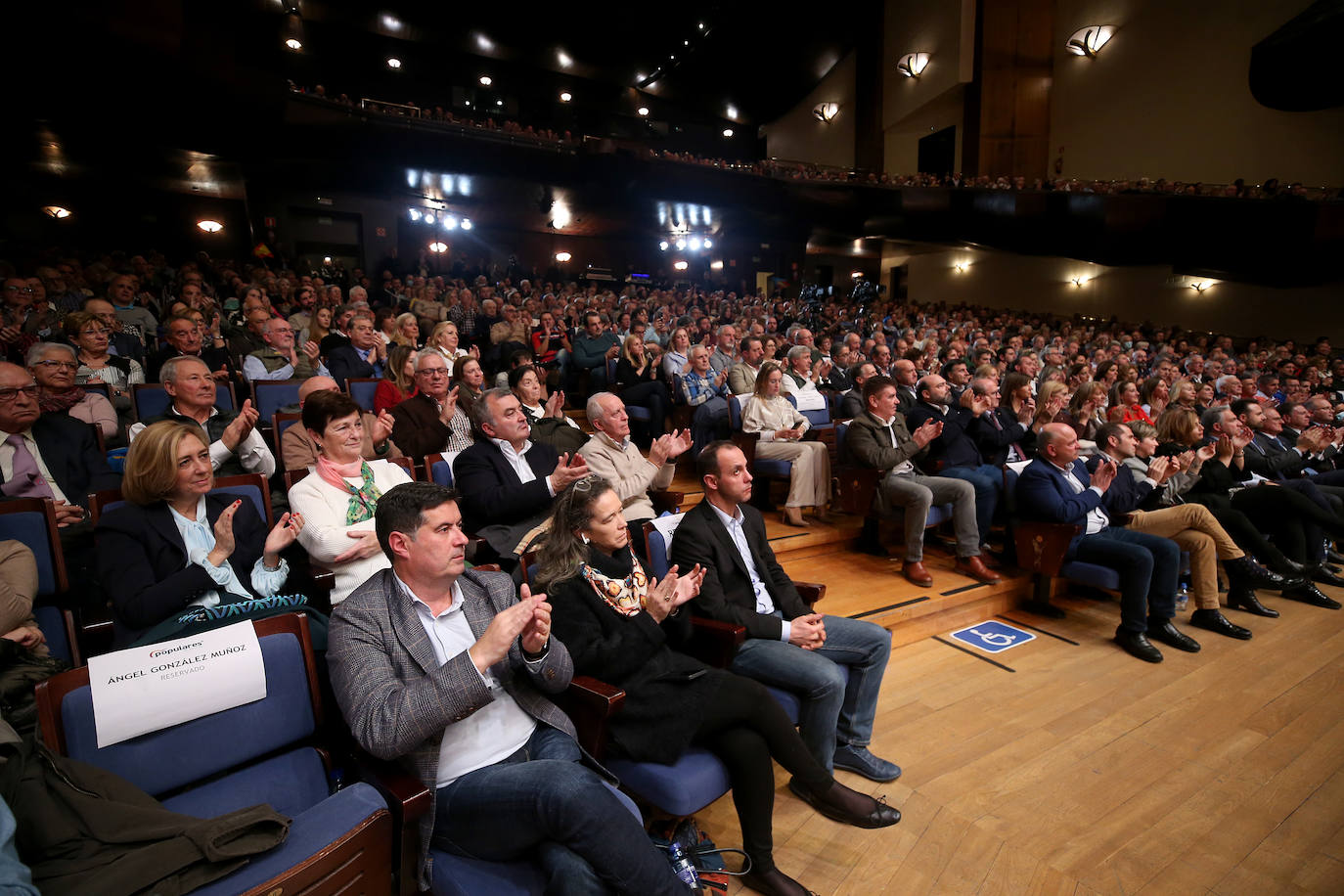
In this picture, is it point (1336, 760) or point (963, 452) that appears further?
point (963, 452)

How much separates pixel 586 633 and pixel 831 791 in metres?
0.77

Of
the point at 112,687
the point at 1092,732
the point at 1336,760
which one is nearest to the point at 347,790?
the point at 112,687

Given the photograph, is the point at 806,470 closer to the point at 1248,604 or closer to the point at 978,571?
the point at 978,571

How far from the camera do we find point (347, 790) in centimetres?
105

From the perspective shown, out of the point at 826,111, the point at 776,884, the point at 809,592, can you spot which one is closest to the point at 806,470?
the point at 809,592

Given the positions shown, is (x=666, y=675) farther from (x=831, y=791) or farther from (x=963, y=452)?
(x=963, y=452)

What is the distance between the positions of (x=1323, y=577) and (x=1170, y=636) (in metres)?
1.58

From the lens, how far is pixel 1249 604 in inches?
126

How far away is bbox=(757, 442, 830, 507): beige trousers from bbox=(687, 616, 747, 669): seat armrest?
73.9 inches

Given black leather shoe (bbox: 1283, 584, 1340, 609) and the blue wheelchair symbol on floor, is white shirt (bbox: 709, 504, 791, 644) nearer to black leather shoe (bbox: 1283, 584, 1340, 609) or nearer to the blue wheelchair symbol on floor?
the blue wheelchair symbol on floor

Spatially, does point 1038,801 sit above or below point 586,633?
below

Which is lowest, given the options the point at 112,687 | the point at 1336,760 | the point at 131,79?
the point at 1336,760

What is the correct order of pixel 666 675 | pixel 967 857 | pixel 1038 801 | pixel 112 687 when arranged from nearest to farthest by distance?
pixel 112 687, pixel 666 675, pixel 967 857, pixel 1038 801

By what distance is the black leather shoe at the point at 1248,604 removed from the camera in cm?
317
